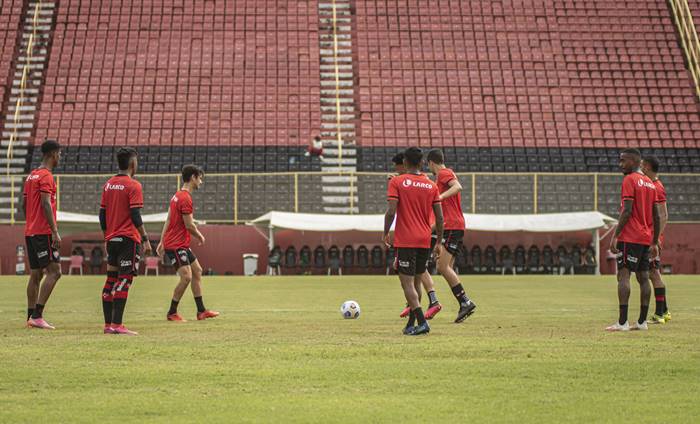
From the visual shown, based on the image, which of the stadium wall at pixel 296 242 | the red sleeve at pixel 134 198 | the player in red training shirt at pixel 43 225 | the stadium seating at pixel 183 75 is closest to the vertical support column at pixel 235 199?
the stadium wall at pixel 296 242

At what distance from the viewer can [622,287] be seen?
10.8 m

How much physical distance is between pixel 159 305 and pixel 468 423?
1145 cm

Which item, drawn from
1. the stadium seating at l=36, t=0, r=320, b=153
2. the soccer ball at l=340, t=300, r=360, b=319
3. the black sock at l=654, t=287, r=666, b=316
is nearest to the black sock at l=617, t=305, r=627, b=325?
the black sock at l=654, t=287, r=666, b=316

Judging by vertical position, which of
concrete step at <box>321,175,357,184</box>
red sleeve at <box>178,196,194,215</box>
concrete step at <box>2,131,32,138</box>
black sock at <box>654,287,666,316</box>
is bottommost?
black sock at <box>654,287,666,316</box>

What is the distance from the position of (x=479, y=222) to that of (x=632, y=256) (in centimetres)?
2321

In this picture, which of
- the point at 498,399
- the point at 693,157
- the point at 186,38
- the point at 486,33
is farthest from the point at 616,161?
the point at 498,399

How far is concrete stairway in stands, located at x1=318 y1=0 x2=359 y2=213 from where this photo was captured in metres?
35.2

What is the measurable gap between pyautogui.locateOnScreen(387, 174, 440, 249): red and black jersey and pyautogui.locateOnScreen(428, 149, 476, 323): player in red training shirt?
1.41 metres

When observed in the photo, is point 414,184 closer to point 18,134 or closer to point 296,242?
point 296,242

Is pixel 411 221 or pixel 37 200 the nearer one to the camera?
pixel 411 221

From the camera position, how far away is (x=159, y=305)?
1627 cm

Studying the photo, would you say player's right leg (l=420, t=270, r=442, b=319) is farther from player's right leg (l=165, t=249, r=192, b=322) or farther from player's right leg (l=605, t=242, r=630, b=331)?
player's right leg (l=165, t=249, r=192, b=322)

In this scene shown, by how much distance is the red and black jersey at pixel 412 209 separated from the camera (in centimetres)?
1005

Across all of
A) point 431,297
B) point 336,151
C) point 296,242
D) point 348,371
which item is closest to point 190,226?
point 431,297
